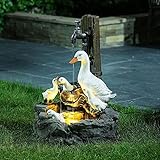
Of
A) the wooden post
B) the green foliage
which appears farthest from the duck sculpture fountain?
the green foliage

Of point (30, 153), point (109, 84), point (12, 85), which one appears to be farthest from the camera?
point (109, 84)

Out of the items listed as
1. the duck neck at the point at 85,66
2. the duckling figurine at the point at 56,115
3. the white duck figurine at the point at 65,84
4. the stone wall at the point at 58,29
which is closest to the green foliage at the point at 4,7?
the stone wall at the point at 58,29

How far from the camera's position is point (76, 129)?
5.39 m

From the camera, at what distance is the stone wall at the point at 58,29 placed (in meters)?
12.0

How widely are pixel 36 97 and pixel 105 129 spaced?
2138mm

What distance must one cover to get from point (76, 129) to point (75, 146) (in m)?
0.16

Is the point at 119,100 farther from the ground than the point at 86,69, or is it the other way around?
the point at 86,69

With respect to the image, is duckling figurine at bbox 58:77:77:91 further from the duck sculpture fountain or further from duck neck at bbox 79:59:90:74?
duck neck at bbox 79:59:90:74

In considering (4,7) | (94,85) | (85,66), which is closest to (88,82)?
(94,85)

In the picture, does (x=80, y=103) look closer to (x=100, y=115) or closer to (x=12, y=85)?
(x=100, y=115)

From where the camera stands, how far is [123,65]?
10.3 metres

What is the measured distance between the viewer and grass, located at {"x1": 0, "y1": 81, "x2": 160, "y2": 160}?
5.04m

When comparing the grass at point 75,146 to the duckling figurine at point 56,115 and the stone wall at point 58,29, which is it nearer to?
the duckling figurine at point 56,115

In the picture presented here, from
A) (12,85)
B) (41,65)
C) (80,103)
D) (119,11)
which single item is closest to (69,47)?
(41,65)
